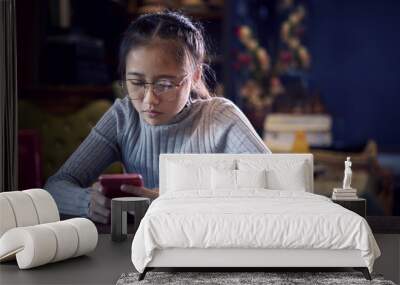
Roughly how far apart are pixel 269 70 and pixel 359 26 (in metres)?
0.98

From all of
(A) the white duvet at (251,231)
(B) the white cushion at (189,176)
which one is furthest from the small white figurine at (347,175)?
(A) the white duvet at (251,231)

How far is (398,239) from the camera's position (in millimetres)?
7156

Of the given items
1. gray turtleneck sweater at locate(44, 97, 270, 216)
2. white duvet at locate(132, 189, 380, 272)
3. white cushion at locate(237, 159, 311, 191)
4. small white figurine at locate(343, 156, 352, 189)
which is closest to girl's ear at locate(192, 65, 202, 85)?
gray turtleneck sweater at locate(44, 97, 270, 216)

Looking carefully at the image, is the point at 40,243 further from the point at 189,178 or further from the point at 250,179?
the point at 250,179

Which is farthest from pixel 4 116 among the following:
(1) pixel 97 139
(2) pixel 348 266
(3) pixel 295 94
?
(2) pixel 348 266

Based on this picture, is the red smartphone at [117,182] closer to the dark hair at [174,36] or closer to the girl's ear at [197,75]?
the dark hair at [174,36]

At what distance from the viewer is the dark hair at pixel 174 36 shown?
750 centimetres

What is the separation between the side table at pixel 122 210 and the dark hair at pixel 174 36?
1.29 m

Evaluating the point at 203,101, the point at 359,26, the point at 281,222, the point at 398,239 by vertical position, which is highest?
the point at 359,26

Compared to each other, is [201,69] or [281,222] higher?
[201,69]

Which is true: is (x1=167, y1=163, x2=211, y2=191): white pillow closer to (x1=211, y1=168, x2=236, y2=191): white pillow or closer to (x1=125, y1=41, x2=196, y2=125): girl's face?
(x1=211, y1=168, x2=236, y2=191): white pillow

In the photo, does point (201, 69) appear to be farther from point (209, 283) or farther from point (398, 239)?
point (209, 283)

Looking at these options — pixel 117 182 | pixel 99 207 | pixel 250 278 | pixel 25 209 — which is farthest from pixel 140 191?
pixel 250 278

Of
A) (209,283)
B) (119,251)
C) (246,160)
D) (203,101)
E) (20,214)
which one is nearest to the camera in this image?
(209,283)
